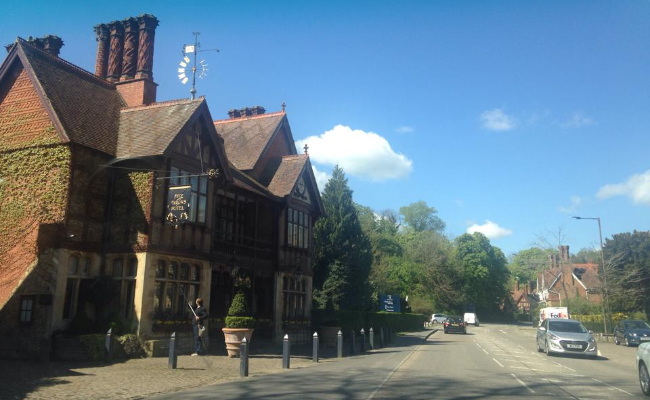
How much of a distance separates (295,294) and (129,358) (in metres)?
12.8

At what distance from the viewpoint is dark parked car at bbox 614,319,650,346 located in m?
31.4

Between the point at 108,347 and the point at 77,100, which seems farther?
the point at 77,100

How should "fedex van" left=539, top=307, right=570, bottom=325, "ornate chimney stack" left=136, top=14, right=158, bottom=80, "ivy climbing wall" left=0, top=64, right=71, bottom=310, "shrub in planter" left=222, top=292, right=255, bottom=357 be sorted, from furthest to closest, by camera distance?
"fedex van" left=539, top=307, right=570, bottom=325 < "ornate chimney stack" left=136, top=14, right=158, bottom=80 < "shrub in planter" left=222, top=292, right=255, bottom=357 < "ivy climbing wall" left=0, top=64, right=71, bottom=310

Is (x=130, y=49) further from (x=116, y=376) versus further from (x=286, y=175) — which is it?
(x=116, y=376)

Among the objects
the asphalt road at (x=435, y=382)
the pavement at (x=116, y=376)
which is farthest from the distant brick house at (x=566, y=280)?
the pavement at (x=116, y=376)

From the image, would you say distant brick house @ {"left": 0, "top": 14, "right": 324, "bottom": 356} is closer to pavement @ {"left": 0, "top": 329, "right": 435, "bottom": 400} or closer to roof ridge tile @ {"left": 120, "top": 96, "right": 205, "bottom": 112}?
roof ridge tile @ {"left": 120, "top": 96, "right": 205, "bottom": 112}

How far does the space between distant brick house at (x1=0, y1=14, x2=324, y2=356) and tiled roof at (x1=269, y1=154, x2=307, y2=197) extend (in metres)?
3.53

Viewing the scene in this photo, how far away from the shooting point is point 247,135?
30781mm

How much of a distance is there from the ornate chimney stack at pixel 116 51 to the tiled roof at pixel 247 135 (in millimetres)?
7195

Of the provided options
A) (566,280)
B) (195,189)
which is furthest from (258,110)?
(566,280)

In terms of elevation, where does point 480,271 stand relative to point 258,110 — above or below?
below

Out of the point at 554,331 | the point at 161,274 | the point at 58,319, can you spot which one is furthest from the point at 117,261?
the point at 554,331

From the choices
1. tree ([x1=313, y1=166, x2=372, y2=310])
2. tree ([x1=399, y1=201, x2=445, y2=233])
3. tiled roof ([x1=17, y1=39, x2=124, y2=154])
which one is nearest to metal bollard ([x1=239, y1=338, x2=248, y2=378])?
tiled roof ([x1=17, y1=39, x2=124, y2=154])

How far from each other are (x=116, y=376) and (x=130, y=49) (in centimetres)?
1671
